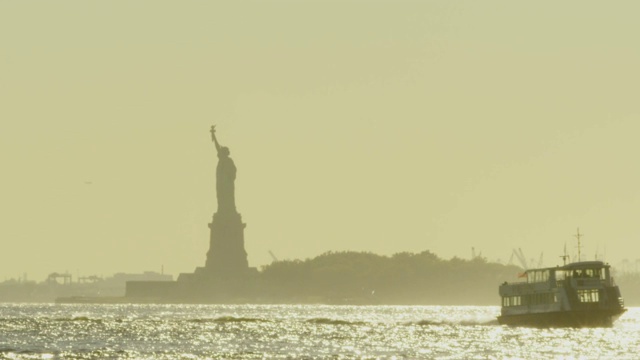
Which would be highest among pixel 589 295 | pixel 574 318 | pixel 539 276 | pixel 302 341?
pixel 539 276

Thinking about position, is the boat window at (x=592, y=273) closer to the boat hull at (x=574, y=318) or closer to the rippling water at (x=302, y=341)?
the boat hull at (x=574, y=318)

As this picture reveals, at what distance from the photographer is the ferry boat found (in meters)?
160

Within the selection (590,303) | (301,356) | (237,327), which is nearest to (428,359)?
(301,356)

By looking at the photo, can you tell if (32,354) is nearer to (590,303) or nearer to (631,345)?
(631,345)

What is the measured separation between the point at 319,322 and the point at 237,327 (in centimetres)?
2544

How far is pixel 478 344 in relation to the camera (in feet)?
446

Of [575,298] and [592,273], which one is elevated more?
[592,273]

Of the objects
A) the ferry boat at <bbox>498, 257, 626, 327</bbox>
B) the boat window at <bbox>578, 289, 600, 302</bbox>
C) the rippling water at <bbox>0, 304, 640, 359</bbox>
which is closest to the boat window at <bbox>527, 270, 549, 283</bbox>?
the ferry boat at <bbox>498, 257, 626, 327</bbox>

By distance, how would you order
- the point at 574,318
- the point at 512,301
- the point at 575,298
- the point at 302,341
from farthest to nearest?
the point at 512,301 → the point at 575,298 → the point at 574,318 → the point at 302,341

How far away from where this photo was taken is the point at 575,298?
160 metres

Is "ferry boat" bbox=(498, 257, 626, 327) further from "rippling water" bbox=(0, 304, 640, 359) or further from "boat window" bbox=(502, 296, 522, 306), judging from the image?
"boat window" bbox=(502, 296, 522, 306)

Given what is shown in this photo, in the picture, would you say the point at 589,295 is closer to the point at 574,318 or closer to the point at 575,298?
the point at 575,298

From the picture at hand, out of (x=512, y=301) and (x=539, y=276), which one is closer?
(x=539, y=276)

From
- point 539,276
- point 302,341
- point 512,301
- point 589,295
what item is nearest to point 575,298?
point 589,295
